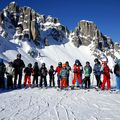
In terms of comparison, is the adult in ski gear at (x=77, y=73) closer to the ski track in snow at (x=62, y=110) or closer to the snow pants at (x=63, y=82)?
the snow pants at (x=63, y=82)

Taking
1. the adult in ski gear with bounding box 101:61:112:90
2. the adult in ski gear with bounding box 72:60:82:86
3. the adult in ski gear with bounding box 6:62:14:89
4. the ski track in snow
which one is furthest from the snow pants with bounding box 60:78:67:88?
the ski track in snow

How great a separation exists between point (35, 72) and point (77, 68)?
142 inches

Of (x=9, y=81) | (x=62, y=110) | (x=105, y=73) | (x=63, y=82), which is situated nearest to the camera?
(x=62, y=110)

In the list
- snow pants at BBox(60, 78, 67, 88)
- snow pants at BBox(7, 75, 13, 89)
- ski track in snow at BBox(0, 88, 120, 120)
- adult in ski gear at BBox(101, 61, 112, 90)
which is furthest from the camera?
snow pants at BBox(7, 75, 13, 89)

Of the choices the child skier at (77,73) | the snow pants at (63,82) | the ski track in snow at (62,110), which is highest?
the child skier at (77,73)

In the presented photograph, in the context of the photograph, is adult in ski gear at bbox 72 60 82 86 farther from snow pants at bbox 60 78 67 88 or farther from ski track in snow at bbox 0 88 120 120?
ski track in snow at bbox 0 88 120 120

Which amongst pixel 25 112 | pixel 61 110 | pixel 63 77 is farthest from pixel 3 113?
pixel 63 77

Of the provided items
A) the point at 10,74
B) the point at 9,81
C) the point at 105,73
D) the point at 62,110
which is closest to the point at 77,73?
the point at 105,73

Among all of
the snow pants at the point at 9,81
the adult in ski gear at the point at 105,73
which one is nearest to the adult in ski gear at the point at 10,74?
the snow pants at the point at 9,81

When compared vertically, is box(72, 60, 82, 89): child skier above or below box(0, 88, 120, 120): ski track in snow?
above

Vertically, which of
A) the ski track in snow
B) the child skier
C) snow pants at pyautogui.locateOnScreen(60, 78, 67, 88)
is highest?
the child skier

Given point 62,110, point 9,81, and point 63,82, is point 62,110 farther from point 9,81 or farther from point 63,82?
point 9,81

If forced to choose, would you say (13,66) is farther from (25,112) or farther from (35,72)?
(25,112)

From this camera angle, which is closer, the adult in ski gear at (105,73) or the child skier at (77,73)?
the adult in ski gear at (105,73)
